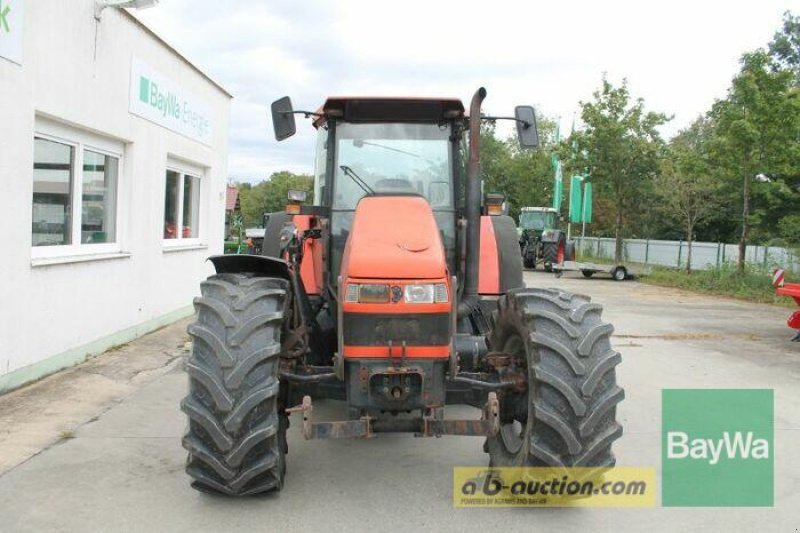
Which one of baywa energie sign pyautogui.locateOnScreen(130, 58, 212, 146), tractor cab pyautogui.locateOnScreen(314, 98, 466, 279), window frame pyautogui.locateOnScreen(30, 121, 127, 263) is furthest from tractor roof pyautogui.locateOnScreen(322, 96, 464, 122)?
baywa energie sign pyautogui.locateOnScreen(130, 58, 212, 146)

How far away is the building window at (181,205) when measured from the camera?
36.3 ft

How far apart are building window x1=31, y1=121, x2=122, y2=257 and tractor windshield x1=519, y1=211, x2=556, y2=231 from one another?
74.3 ft

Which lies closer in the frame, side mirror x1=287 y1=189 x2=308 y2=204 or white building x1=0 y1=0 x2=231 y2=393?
side mirror x1=287 y1=189 x2=308 y2=204

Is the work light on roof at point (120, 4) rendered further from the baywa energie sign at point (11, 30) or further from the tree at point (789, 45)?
the tree at point (789, 45)

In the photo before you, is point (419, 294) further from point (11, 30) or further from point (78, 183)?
point (78, 183)

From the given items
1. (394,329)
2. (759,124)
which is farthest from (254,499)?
(759,124)

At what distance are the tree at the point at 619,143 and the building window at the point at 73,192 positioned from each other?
2096 cm

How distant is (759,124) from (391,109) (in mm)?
16436

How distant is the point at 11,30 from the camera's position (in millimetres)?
6066

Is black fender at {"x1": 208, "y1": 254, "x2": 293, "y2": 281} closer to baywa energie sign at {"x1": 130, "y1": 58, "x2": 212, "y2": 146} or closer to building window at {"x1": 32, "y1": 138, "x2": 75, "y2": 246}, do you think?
building window at {"x1": 32, "y1": 138, "x2": 75, "y2": 246}

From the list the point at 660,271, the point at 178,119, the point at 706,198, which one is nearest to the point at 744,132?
the point at 660,271

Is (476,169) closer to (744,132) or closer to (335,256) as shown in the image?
(335,256)

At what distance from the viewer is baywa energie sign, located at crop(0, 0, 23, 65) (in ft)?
19.5

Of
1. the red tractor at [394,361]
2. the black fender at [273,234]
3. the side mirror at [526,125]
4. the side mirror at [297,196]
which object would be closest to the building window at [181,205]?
the black fender at [273,234]
